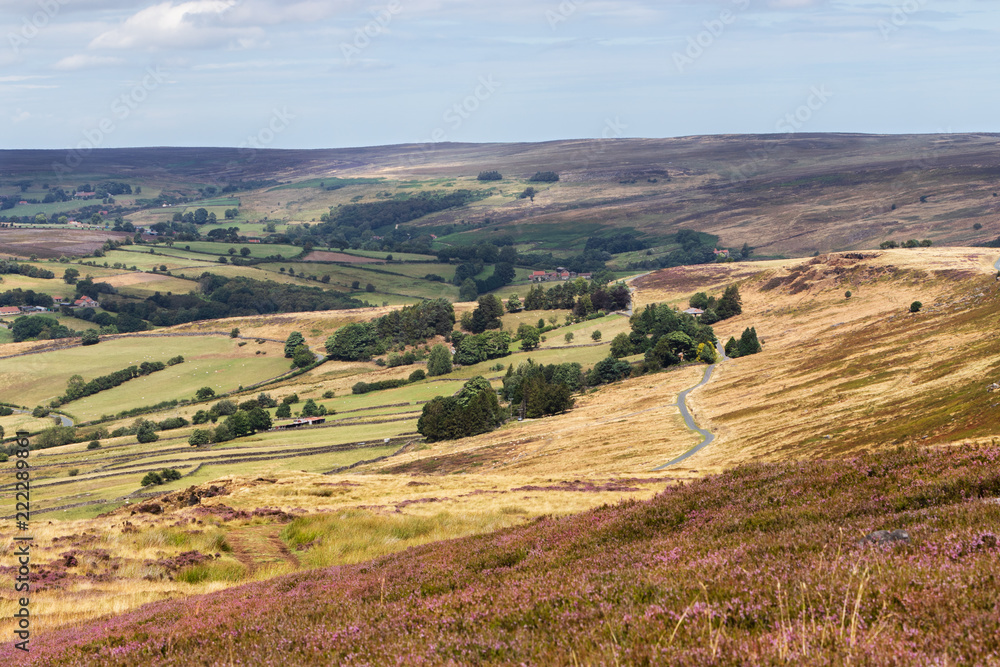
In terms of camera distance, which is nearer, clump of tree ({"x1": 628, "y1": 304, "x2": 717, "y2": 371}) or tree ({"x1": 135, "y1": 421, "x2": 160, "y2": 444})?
tree ({"x1": 135, "y1": 421, "x2": 160, "y2": 444})

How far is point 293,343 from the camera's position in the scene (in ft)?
516

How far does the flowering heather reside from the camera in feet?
23.4

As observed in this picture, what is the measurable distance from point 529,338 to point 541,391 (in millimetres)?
49089

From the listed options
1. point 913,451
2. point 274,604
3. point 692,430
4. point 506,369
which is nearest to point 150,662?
point 274,604

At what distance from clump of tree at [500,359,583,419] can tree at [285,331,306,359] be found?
205ft

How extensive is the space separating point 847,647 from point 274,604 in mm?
9668

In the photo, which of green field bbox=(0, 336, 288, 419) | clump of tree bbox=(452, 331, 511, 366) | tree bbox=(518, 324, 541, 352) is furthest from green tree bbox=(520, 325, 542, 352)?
green field bbox=(0, 336, 288, 419)

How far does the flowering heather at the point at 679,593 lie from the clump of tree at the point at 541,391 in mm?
74047

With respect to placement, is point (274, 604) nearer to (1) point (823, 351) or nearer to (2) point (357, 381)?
(1) point (823, 351)

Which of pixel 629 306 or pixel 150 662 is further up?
pixel 150 662

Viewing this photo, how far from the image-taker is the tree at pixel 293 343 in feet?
508

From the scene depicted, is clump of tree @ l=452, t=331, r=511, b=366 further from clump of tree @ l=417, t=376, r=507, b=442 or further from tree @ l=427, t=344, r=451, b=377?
clump of tree @ l=417, t=376, r=507, b=442

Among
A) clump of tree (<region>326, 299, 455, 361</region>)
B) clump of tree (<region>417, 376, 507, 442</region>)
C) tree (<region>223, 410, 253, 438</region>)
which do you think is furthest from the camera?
clump of tree (<region>326, 299, 455, 361</region>)

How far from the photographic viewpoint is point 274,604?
12969 millimetres
